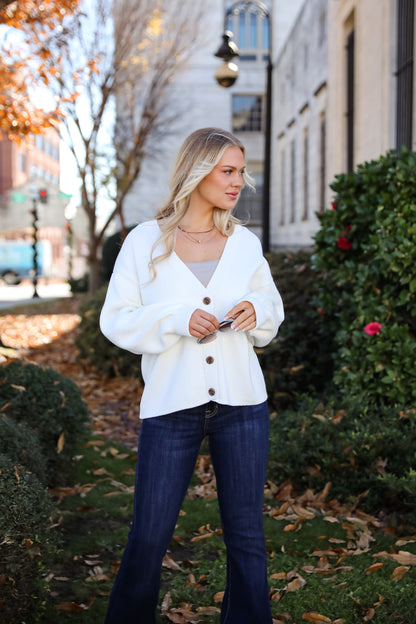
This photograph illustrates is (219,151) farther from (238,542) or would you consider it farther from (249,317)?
(238,542)

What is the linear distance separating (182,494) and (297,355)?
4390 mm

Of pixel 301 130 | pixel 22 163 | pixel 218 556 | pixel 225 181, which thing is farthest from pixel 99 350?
pixel 22 163

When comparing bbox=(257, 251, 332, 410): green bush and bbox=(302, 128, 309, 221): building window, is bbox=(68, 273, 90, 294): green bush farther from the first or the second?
bbox=(257, 251, 332, 410): green bush

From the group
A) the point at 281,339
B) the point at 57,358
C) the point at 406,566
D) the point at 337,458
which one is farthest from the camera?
the point at 57,358

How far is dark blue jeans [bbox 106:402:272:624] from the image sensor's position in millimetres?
2699

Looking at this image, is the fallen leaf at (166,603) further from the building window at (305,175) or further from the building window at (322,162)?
the building window at (305,175)

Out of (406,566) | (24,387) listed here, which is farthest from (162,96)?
(406,566)

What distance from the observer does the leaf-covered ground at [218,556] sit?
3633mm

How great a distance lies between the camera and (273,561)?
422 centimetres

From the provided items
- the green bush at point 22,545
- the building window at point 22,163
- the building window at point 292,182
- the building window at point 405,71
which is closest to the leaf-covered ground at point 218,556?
the green bush at point 22,545

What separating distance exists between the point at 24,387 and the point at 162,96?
19887mm

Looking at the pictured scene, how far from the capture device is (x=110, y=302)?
9.28 ft

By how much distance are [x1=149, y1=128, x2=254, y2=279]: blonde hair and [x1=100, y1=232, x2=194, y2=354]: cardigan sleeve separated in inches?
4.8

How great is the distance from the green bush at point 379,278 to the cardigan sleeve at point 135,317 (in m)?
3.05
